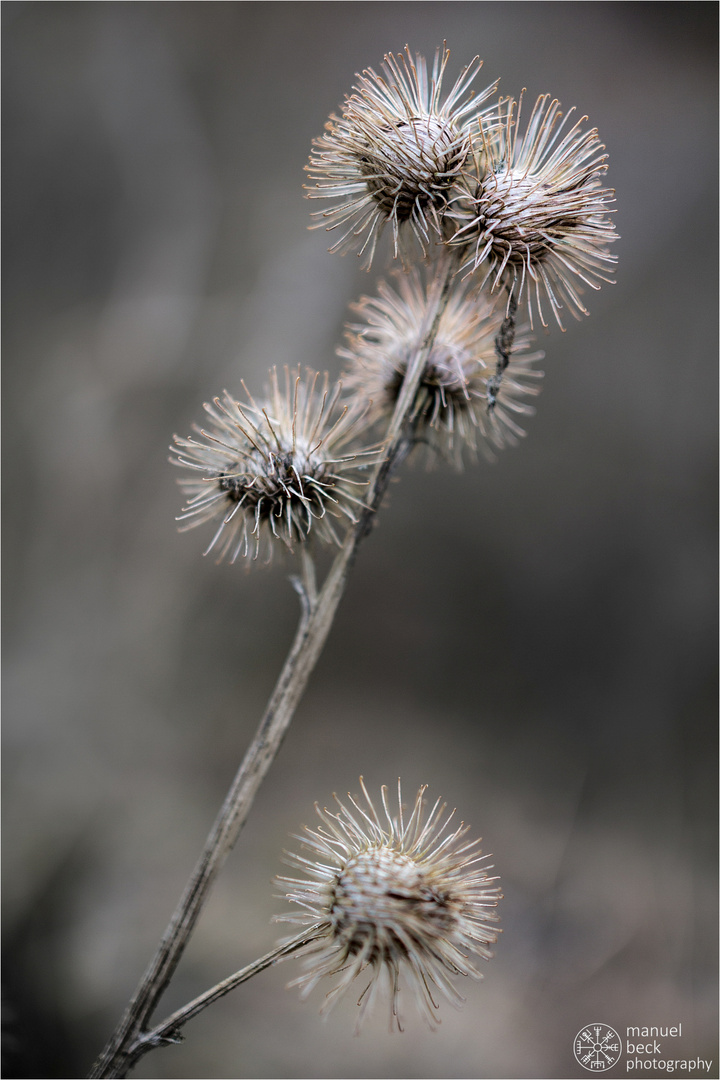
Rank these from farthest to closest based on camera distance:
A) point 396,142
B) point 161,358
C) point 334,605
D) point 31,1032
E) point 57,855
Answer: point 161,358, point 57,855, point 31,1032, point 334,605, point 396,142

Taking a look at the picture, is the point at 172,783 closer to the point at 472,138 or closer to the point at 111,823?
the point at 111,823

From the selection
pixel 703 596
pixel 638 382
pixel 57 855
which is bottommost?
pixel 57 855

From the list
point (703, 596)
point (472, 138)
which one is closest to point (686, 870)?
point (703, 596)

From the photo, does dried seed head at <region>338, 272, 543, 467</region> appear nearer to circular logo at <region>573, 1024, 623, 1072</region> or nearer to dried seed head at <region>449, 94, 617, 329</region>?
dried seed head at <region>449, 94, 617, 329</region>

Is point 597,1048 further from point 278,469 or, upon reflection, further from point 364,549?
point 278,469

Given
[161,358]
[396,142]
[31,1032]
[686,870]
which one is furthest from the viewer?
[161,358]

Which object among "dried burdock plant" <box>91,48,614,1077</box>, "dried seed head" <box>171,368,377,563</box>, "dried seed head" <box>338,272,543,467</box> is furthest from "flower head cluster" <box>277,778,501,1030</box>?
"dried seed head" <box>338,272,543,467</box>

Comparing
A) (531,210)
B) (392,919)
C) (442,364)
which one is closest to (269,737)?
(392,919)
